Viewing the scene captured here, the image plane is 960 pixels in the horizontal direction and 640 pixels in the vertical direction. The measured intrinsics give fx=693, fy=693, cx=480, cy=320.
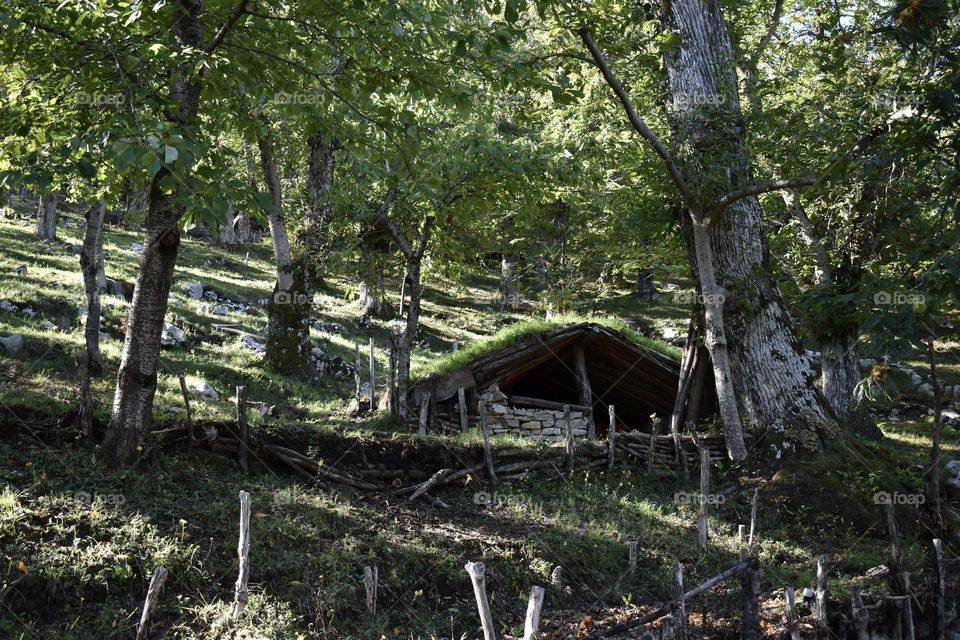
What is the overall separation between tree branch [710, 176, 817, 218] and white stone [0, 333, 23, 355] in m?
10.2

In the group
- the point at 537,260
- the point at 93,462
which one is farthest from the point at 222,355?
the point at 537,260

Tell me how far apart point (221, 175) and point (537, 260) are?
56.1 feet

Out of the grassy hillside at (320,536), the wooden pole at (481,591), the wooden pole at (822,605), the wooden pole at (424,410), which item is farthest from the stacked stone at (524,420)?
the wooden pole at (481,591)

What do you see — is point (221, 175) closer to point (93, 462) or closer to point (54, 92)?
point (54, 92)

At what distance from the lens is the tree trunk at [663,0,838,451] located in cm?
980

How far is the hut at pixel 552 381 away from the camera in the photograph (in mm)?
12055

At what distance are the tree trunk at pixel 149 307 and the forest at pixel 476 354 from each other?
0.03m

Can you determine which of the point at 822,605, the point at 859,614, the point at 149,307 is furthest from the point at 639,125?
the point at 149,307

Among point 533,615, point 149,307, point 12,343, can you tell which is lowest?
point 533,615

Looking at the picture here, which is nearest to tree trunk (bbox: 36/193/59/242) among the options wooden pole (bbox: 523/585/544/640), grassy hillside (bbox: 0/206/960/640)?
grassy hillside (bbox: 0/206/960/640)

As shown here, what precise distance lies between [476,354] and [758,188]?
17.9 ft

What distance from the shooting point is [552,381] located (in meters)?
15.2

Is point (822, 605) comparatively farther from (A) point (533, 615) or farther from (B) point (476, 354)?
(B) point (476, 354)

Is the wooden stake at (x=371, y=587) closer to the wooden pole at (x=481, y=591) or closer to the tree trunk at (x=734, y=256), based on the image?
the wooden pole at (x=481, y=591)
